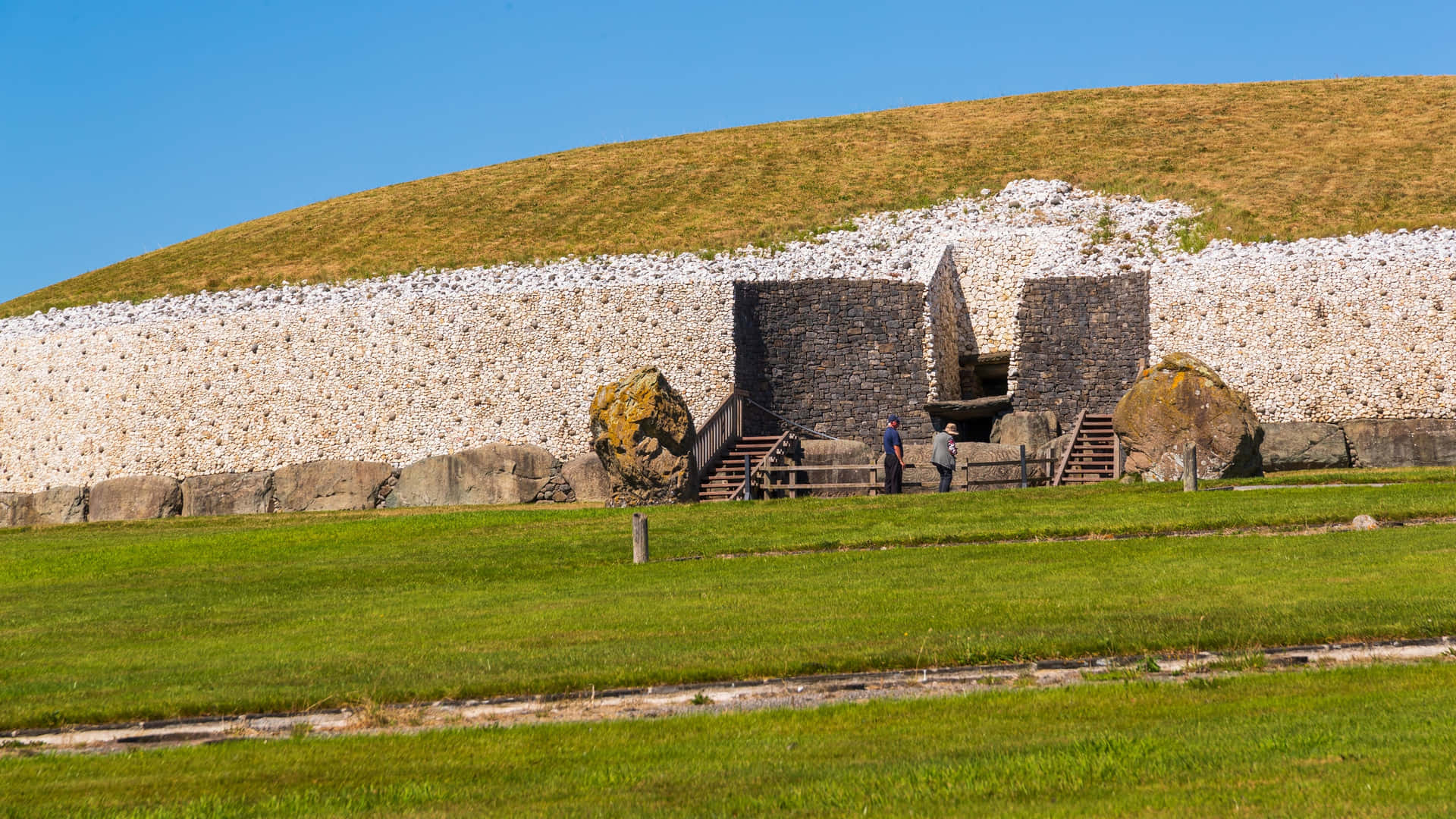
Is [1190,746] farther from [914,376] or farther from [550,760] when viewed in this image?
[914,376]

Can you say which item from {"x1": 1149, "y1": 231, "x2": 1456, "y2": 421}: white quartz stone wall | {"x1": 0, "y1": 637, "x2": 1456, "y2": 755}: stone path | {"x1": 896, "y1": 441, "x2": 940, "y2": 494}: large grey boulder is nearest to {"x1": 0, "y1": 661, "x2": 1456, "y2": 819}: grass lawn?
{"x1": 0, "y1": 637, "x2": 1456, "y2": 755}: stone path

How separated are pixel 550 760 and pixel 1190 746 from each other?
3789mm

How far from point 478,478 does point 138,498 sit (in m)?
10.1

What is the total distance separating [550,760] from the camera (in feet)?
26.6

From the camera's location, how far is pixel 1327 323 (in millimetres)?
32969

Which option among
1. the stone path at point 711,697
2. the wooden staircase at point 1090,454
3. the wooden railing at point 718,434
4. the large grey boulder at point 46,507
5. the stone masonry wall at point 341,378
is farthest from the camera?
the large grey boulder at point 46,507

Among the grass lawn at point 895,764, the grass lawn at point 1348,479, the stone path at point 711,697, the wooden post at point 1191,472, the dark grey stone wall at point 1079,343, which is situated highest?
the dark grey stone wall at point 1079,343

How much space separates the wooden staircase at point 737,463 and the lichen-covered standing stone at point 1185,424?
8.37 meters

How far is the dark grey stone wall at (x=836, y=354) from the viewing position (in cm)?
3488

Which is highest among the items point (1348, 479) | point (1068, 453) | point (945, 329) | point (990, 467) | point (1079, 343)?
point (945, 329)

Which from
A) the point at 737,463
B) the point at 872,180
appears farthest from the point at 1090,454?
the point at 872,180

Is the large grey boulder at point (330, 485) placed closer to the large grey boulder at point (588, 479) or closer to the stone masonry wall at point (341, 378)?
the stone masonry wall at point (341, 378)

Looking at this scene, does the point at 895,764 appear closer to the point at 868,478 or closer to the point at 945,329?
the point at 868,478

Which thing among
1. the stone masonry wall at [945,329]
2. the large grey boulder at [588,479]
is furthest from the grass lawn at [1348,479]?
the large grey boulder at [588,479]
